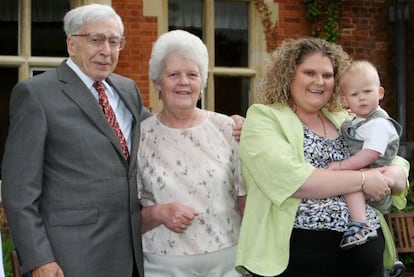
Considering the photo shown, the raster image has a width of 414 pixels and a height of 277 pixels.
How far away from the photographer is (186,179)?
10.6 ft

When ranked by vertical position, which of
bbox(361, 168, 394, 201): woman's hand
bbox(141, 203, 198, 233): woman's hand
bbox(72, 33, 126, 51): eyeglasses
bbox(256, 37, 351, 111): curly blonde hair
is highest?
bbox(72, 33, 126, 51): eyeglasses

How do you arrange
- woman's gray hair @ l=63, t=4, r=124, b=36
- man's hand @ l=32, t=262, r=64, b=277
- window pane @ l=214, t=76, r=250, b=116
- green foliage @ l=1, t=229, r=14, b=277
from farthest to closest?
window pane @ l=214, t=76, r=250, b=116, green foliage @ l=1, t=229, r=14, b=277, woman's gray hair @ l=63, t=4, r=124, b=36, man's hand @ l=32, t=262, r=64, b=277

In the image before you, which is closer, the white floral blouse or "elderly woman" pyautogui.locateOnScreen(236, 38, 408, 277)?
"elderly woman" pyautogui.locateOnScreen(236, 38, 408, 277)

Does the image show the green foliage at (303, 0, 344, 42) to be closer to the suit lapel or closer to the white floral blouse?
the white floral blouse

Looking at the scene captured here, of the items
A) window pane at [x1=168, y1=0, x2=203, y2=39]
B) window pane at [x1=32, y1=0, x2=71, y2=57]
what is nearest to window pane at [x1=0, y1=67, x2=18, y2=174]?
window pane at [x1=32, y1=0, x2=71, y2=57]

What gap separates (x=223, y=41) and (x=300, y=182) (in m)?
5.50

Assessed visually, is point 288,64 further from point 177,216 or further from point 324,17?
point 324,17

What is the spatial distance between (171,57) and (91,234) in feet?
2.83

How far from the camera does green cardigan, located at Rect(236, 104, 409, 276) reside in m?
2.97

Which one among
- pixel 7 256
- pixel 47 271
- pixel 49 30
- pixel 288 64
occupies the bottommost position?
pixel 7 256

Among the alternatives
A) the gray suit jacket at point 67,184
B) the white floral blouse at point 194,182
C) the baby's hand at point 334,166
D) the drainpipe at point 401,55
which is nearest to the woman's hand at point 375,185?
the baby's hand at point 334,166

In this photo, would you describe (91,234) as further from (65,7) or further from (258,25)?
(258,25)

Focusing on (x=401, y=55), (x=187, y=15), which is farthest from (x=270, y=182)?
(x=401, y=55)

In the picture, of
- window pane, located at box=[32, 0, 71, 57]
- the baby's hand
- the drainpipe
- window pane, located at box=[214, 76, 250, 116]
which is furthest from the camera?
the drainpipe
